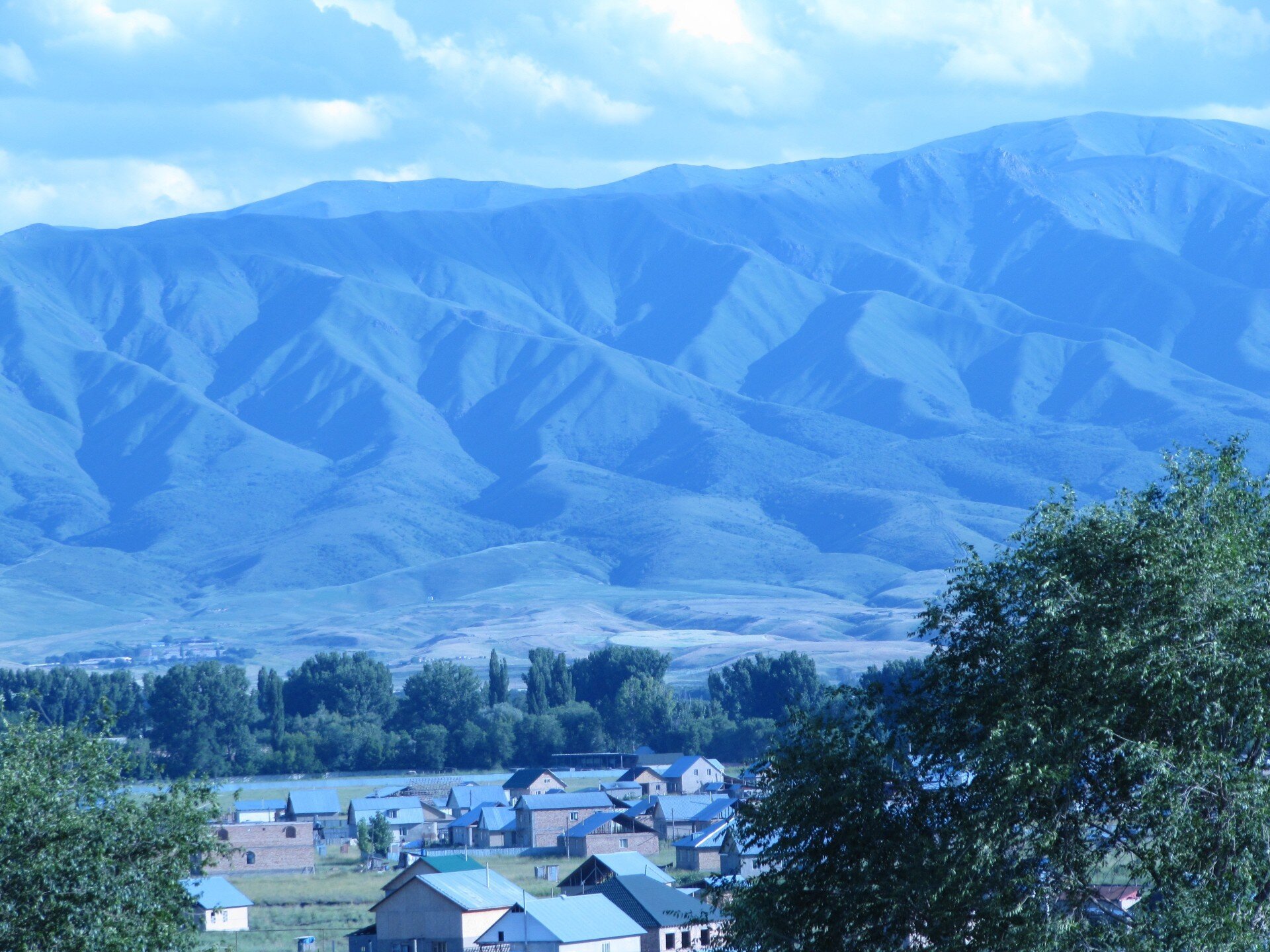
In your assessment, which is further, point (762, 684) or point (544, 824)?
point (762, 684)

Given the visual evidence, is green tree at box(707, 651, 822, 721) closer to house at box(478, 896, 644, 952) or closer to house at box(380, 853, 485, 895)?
house at box(380, 853, 485, 895)

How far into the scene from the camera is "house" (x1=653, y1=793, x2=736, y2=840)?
74.9 metres

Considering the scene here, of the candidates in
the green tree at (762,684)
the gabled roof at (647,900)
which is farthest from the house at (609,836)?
the green tree at (762,684)

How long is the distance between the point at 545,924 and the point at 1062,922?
27383mm

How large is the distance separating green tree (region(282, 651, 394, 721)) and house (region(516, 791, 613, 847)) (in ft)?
166

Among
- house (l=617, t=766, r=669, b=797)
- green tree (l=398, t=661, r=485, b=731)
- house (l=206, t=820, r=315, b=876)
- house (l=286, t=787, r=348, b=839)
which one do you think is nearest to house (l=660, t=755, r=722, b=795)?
house (l=617, t=766, r=669, b=797)

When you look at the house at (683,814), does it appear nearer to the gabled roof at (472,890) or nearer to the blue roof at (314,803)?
the blue roof at (314,803)

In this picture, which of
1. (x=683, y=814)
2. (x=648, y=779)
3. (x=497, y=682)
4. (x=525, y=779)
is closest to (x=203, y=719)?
(x=497, y=682)

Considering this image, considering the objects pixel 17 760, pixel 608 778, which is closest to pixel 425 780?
pixel 608 778

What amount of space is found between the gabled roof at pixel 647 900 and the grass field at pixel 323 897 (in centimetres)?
746

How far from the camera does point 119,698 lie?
12725 centimetres

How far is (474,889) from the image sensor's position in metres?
46.0

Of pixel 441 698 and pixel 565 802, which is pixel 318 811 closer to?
pixel 565 802

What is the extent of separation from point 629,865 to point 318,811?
3958 cm
